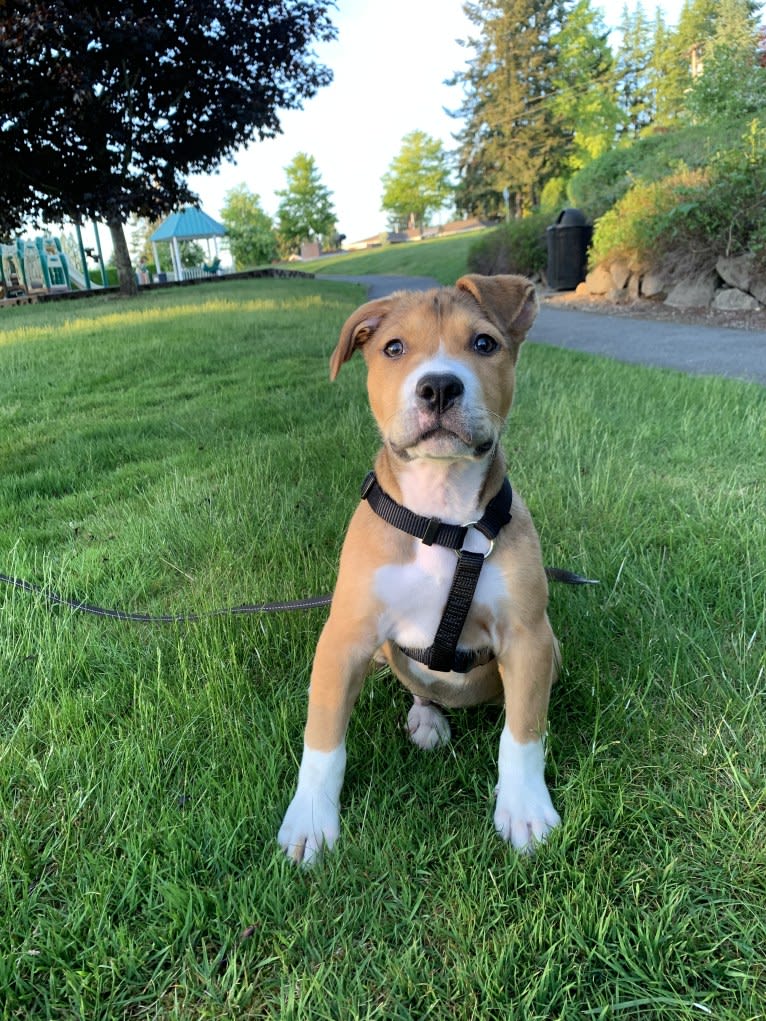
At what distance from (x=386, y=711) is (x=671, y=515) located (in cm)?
237

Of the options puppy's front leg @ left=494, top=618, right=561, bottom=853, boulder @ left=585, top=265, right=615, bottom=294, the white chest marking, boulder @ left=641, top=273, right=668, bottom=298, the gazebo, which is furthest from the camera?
the gazebo

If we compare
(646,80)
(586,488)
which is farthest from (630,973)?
(646,80)

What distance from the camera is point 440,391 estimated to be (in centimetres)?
210

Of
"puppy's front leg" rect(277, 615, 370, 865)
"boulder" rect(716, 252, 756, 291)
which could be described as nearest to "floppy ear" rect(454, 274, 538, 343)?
"puppy's front leg" rect(277, 615, 370, 865)

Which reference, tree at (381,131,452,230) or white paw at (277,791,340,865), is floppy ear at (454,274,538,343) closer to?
white paw at (277,791,340,865)

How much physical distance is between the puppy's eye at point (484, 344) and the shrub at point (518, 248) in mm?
19001

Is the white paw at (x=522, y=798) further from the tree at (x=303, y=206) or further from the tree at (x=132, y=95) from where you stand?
the tree at (x=303, y=206)

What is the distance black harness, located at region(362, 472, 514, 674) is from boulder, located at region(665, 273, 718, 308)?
11.9m

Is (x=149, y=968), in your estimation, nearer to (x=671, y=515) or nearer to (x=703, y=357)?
(x=671, y=515)

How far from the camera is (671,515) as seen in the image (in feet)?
13.4

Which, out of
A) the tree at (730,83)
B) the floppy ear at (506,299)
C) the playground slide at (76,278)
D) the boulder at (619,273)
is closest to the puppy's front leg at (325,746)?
the floppy ear at (506,299)

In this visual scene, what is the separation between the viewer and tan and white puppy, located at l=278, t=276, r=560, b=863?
212cm

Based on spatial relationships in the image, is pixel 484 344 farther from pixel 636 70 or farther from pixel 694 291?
pixel 636 70

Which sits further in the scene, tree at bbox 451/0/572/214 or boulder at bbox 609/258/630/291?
tree at bbox 451/0/572/214
